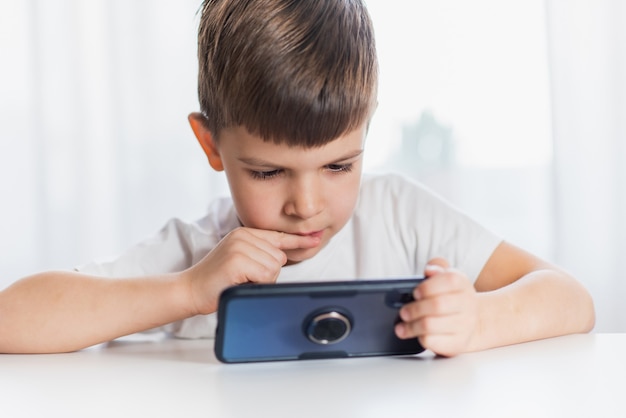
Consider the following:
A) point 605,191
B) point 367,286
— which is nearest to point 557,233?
point 605,191

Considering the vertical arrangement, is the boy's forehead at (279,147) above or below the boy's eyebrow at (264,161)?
above

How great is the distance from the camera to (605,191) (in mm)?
1962

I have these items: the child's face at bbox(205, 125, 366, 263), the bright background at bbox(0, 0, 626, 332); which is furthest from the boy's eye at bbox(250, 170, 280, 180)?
the bright background at bbox(0, 0, 626, 332)

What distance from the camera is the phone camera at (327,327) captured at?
0.68m

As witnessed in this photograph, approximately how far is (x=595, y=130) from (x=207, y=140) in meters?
1.28

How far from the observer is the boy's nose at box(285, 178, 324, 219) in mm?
850

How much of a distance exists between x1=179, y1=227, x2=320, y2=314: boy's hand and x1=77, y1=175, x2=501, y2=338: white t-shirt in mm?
193

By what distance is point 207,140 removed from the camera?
100cm

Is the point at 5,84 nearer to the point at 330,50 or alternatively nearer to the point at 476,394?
the point at 330,50

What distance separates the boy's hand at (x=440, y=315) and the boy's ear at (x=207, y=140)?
1.19ft

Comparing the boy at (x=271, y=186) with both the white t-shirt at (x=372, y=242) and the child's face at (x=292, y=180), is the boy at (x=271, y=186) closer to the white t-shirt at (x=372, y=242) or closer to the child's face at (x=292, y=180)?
the child's face at (x=292, y=180)

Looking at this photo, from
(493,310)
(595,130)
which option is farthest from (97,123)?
(493,310)

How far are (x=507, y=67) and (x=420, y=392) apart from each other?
5.11 ft

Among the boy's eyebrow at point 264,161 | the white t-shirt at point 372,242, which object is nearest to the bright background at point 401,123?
the white t-shirt at point 372,242
